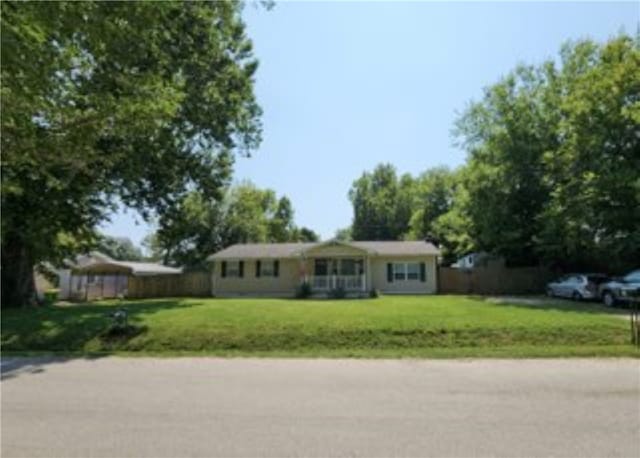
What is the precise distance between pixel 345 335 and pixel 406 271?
21.2 metres

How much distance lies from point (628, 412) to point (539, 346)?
7.14 metres

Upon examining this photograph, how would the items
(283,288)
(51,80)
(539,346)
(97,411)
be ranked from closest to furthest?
(51,80) < (97,411) < (539,346) < (283,288)

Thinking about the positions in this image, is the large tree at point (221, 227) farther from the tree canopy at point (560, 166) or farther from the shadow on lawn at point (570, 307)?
the shadow on lawn at point (570, 307)

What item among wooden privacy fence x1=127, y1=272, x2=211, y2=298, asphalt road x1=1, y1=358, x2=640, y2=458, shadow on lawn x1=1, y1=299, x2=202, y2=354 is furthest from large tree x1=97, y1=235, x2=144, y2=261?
asphalt road x1=1, y1=358, x2=640, y2=458

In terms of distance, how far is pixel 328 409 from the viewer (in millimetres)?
8273

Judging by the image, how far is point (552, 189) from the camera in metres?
34.2

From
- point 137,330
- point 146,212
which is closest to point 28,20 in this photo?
point 137,330

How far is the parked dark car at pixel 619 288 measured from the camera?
76.9 ft

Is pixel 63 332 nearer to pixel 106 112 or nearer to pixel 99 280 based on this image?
pixel 106 112

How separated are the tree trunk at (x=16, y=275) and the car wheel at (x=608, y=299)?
24.5m

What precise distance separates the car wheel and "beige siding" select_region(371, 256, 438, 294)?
11600 mm

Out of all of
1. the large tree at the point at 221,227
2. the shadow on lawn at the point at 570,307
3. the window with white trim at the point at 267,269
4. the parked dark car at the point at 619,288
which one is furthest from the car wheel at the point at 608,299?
the large tree at the point at 221,227

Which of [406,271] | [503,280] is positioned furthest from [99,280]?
[503,280]

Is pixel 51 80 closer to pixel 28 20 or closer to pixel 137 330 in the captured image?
pixel 28 20
